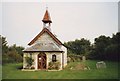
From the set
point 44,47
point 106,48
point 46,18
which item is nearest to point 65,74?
point 44,47

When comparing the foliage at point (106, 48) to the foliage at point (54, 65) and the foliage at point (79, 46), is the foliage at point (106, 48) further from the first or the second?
the foliage at point (54, 65)

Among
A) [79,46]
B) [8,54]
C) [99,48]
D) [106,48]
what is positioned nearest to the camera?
[8,54]

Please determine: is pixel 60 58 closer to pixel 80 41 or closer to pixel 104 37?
pixel 104 37

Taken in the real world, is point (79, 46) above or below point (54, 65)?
above

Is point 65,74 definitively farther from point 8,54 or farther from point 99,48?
point 99,48

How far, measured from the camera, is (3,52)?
22.3 metres

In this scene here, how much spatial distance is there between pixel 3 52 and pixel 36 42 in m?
3.60

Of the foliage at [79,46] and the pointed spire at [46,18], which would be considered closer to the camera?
the pointed spire at [46,18]

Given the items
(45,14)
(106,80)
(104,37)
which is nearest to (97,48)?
(104,37)

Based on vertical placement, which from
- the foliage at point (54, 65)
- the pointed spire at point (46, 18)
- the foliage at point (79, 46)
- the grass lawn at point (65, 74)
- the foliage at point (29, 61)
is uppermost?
the pointed spire at point (46, 18)

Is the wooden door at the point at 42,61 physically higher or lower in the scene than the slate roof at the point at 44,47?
lower

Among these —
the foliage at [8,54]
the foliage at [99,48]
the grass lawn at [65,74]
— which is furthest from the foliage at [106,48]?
the foliage at [8,54]

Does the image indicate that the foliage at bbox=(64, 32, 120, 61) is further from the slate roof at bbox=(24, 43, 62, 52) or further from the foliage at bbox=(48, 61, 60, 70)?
the foliage at bbox=(48, 61, 60, 70)

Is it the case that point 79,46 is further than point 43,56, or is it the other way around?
point 79,46
